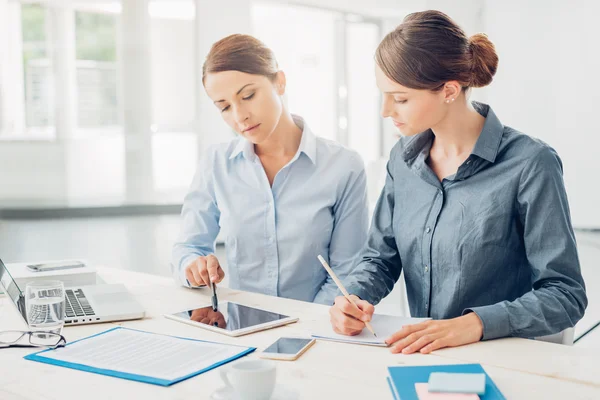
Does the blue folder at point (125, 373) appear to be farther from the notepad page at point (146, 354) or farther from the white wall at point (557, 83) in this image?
→ the white wall at point (557, 83)

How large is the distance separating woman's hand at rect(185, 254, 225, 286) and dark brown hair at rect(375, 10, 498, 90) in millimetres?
678

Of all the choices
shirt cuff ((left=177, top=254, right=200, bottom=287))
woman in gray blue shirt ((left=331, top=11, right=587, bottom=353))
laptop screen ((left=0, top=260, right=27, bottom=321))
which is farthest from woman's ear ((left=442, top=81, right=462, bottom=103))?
laptop screen ((left=0, top=260, right=27, bottom=321))

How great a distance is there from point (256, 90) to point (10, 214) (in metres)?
6.70

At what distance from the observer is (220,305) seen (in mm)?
1752

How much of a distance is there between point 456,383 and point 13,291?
1.09m

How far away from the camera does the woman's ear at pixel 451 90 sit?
162 centimetres

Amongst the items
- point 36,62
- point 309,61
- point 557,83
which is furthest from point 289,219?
point 36,62

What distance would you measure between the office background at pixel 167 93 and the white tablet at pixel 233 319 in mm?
5227

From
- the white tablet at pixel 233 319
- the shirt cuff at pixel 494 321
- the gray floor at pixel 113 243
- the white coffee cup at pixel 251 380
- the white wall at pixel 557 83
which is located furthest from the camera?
the white wall at pixel 557 83

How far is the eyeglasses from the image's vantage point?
1.46 metres

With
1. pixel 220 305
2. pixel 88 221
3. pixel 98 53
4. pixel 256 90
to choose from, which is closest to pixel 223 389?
pixel 220 305

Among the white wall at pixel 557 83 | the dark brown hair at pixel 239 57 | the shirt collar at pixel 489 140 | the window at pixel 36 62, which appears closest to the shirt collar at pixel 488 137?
the shirt collar at pixel 489 140

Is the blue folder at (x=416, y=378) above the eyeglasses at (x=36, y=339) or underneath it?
above

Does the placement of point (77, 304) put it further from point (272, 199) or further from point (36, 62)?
point (36, 62)
